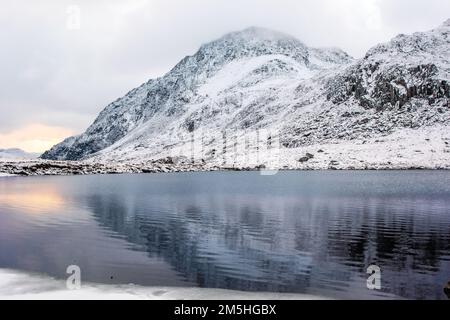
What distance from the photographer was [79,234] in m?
42.7

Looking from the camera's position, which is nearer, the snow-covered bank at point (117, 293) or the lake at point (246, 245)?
the snow-covered bank at point (117, 293)

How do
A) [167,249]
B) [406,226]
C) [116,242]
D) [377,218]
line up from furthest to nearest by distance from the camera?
[377,218]
[406,226]
[116,242]
[167,249]

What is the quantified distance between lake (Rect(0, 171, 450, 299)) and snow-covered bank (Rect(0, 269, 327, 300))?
1.40m

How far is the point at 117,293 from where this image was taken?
2281 cm

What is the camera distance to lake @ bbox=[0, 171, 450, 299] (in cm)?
2648

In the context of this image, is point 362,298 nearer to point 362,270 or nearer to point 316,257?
point 362,270

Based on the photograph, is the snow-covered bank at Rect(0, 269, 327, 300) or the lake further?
the lake

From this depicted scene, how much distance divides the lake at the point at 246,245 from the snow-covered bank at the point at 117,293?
140cm

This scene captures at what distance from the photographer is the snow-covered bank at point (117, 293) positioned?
73.3 ft

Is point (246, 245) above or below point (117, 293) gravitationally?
above

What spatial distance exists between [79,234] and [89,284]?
60.9 feet

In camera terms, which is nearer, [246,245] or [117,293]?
[117,293]

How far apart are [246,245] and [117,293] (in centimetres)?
1568
